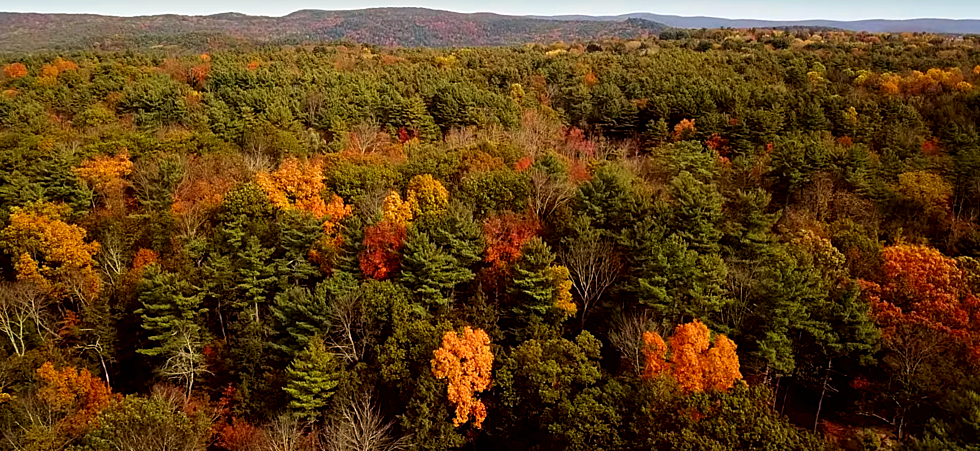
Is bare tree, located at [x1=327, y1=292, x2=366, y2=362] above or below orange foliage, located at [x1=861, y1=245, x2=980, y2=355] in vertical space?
below

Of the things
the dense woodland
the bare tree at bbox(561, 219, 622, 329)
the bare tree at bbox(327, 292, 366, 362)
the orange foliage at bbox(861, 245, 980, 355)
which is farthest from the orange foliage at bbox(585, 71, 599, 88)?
the bare tree at bbox(327, 292, 366, 362)

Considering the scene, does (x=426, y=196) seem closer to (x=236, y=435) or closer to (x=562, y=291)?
(x=562, y=291)

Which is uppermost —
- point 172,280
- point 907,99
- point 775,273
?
point 907,99

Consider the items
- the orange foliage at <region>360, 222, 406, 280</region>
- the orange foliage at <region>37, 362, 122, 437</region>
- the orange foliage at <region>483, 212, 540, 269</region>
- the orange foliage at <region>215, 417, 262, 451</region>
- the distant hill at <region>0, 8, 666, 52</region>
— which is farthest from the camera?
the distant hill at <region>0, 8, 666, 52</region>

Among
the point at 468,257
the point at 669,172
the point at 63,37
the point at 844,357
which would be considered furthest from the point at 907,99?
the point at 63,37

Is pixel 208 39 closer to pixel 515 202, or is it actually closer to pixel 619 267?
pixel 515 202

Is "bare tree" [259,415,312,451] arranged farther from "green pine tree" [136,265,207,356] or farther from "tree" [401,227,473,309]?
"tree" [401,227,473,309]

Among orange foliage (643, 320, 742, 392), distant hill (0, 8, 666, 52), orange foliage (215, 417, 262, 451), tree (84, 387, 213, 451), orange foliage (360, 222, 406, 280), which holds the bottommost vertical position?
orange foliage (215, 417, 262, 451)
